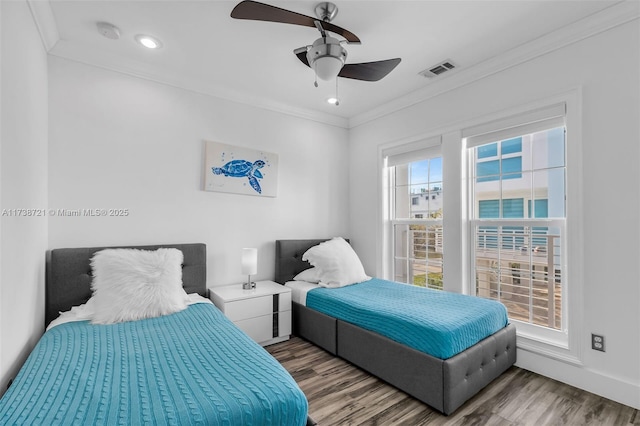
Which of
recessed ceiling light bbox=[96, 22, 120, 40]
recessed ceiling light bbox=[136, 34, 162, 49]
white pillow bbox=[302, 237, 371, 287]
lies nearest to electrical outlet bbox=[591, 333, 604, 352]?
white pillow bbox=[302, 237, 371, 287]

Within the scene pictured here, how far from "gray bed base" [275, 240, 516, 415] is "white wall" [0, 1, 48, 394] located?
2.07 m

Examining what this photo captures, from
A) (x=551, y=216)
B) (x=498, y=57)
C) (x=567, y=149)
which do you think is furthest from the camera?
(x=498, y=57)

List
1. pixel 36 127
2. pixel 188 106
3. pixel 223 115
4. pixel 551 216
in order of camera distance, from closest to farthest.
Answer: pixel 36 127 → pixel 551 216 → pixel 188 106 → pixel 223 115

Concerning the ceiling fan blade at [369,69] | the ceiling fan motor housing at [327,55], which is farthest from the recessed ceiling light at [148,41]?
the ceiling fan blade at [369,69]

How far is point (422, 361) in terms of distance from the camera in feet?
6.48

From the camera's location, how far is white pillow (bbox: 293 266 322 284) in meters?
3.31

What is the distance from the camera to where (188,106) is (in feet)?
9.86

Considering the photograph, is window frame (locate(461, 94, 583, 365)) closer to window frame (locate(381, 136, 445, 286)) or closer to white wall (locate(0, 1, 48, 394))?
window frame (locate(381, 136, 445, 286))

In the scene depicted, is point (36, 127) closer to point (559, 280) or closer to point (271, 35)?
point (271, 35)

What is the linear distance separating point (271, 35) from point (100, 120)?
1637 millimetres

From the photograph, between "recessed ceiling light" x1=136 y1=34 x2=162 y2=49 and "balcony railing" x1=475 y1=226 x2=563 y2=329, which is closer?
"recessed ceiling light" x1=136 y1=34 x2=162 y2=49

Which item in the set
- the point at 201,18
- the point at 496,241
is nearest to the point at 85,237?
the point at 201,18

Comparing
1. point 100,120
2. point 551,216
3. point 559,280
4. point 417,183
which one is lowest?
point 559,280

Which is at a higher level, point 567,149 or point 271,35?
point 271,35
